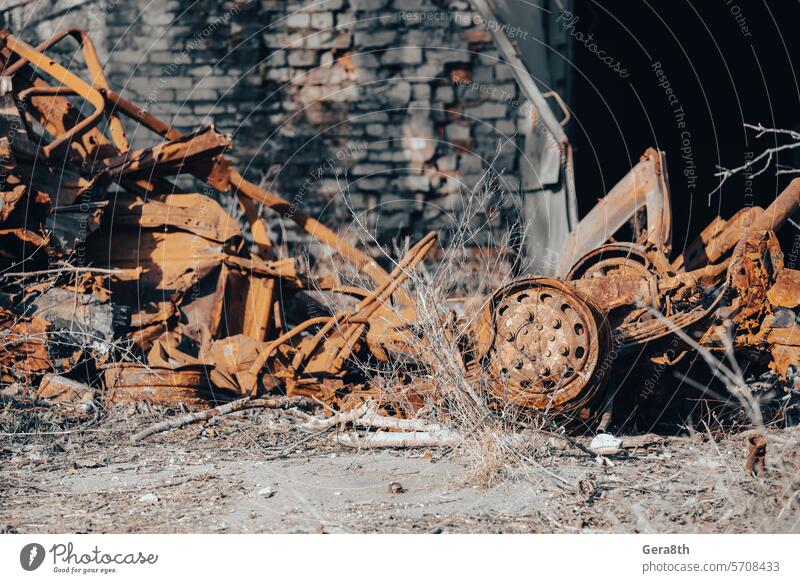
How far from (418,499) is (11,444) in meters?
2.39

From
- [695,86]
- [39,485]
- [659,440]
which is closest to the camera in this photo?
[39,485]

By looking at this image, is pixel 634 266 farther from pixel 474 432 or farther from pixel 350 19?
pixel 350 19

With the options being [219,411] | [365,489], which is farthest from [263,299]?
[365,489]

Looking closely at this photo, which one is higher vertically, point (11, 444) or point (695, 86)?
point (695, 86)

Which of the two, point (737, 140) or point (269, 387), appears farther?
point (737, 140)

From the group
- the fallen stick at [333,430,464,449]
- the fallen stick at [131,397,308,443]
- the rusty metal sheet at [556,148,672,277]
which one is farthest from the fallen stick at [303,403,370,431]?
the rusty metal sheet at [556,148,672,277]

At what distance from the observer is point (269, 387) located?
5570 mm

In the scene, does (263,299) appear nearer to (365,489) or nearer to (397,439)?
(397,439)

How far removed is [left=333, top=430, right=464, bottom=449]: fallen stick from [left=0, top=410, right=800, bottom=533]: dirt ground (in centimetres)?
6

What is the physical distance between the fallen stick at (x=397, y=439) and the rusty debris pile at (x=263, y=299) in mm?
227

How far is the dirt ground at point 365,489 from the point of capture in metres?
3.71

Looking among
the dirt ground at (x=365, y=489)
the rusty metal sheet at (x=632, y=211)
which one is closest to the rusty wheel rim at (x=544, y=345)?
the dirt ground at (x=365, y=489)
